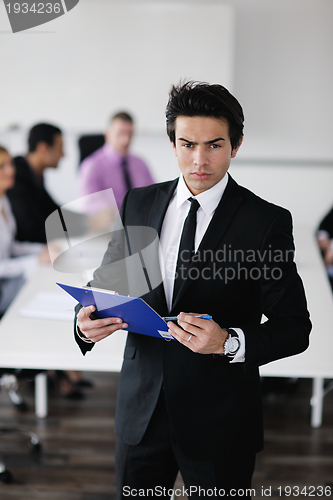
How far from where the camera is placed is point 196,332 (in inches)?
42.4

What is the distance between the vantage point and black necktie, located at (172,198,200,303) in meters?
1.21

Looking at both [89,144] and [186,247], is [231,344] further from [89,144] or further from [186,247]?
[89,144]

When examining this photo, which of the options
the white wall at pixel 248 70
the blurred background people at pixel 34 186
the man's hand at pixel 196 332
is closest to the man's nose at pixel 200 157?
the man's hand at pixel 196 332

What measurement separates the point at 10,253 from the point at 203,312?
2.21m

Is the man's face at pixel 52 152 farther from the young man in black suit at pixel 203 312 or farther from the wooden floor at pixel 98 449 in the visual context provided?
the young man in black suit at pixel 203 312

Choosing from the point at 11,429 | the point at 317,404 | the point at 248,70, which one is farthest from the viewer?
the point at 248,70

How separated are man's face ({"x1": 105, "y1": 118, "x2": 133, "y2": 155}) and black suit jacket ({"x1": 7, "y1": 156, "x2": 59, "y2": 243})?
0.76 metres

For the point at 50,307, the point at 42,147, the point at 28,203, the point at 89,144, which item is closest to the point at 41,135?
the point at 42,147

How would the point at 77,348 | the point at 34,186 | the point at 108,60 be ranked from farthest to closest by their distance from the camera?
the point at 108,60 → the point at 34,186 → the point at 77,348

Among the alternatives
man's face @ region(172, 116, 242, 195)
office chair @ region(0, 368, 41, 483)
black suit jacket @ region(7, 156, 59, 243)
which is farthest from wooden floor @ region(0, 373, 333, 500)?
man's face @ region(172, 116, 242, 195)

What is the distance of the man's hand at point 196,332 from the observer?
108 centimetres

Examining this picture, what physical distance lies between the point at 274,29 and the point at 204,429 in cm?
389

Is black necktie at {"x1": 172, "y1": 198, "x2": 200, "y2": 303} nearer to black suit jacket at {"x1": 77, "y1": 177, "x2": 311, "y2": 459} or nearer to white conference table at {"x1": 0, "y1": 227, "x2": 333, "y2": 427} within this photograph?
black suit jacket at {"x1": 77, "y1": 177, "x2": 311, "y2": 459}

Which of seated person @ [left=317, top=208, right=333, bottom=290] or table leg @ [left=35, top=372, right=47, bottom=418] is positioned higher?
seated person @ [left=317, top=208, right=333, bottom=290]
